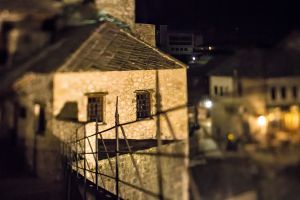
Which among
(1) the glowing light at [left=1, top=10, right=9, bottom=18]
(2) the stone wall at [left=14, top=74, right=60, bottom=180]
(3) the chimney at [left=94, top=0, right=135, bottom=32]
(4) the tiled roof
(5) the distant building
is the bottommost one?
(2) the stone wall at [left=14, top=74, right=60, bottom=180]

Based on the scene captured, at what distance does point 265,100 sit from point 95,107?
4.40 metres

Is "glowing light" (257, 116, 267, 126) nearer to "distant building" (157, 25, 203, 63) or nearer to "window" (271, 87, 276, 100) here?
"window" (271, 87, 276, 100)

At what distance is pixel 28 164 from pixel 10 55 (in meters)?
2.62

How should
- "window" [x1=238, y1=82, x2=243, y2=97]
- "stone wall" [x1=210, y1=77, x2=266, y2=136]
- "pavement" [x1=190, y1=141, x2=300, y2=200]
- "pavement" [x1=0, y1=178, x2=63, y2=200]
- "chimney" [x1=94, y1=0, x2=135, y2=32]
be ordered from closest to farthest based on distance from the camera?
"pavement" [x1=190, y1=141, x2=300, y2=200] → "stone wall" [x1=210, y1=77, x2=266, y2=136] → "window" [x1=238, y1=82, x2=243, y2=97] → "pavement" [x1=0, y1=178, x2=63, y2=200] → "chimney" [x1=94, y1=0, x2=135, y2=32]

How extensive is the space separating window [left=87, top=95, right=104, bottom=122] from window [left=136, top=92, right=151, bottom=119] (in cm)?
90

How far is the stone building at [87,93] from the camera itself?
15.1ft

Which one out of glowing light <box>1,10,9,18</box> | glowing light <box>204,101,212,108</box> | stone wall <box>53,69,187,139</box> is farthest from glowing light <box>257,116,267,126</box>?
glowing light <box>1,10,9,18</box>

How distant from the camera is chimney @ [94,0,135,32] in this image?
6473mm

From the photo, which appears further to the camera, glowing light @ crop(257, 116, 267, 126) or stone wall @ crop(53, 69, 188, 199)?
stone wall @ crop(53, 69, 188, 199)

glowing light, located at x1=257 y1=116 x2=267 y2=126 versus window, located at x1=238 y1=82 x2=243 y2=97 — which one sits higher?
window, located at x1=238 y1=82 x2=243 y2=97

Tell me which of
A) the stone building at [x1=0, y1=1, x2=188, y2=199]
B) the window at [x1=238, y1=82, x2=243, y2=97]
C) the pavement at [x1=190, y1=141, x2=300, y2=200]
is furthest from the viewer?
the stone building at [x1=0, y1=1, x2=188, y2=199]

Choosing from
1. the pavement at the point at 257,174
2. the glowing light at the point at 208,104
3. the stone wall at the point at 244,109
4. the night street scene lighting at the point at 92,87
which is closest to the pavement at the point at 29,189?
the night street scene lighting at the point at 92,87

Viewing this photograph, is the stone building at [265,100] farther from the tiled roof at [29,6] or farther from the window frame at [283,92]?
the tiled roof at [29,6]

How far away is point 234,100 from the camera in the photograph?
123 cm
